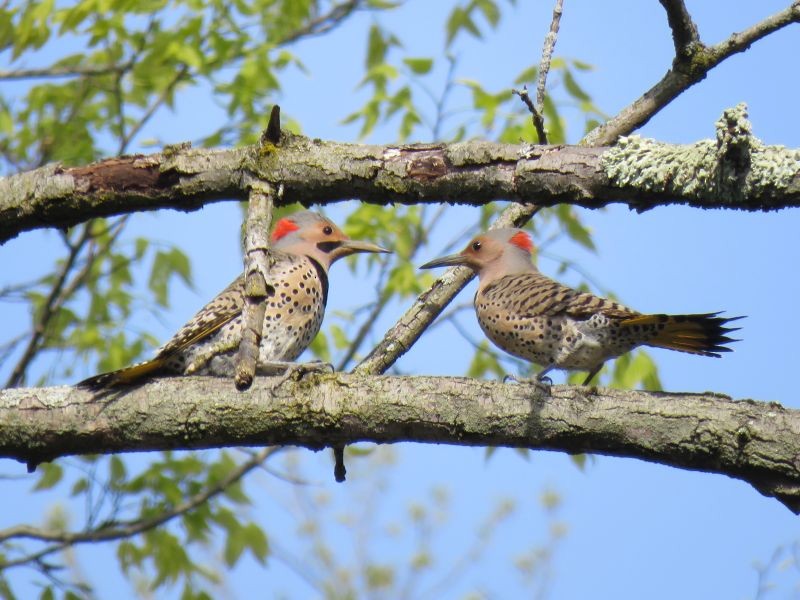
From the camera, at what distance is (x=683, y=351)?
4668mm

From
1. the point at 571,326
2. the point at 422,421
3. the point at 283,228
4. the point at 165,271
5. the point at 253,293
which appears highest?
the point at 165,271

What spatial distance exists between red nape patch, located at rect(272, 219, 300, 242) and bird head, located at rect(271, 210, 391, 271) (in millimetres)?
14

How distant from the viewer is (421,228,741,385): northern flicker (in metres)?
4.56

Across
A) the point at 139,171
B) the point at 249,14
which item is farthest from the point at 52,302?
the point at 139,171

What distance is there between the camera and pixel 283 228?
5.93 meters

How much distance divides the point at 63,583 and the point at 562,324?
10.3 ft

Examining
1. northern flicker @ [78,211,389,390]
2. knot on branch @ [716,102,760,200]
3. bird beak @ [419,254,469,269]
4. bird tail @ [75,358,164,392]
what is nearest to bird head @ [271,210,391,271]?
northern flicker @ [78,211,389,390]

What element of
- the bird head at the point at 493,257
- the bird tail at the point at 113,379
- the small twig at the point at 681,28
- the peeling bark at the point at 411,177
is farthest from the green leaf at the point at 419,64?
the bird tail at the point at 113,379

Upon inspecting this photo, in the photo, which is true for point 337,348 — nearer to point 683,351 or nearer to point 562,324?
point 562,324

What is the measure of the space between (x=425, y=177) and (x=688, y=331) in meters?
1.59

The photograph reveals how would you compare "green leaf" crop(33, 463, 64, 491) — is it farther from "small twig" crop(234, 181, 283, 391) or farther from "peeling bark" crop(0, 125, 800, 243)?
"small twig" crop(234, 181, 283, 391)

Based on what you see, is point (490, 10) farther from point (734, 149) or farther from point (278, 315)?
point (734, 149)

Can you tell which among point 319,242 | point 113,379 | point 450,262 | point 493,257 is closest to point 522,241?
point 493,257

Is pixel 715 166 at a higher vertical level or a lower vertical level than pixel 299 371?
higher
